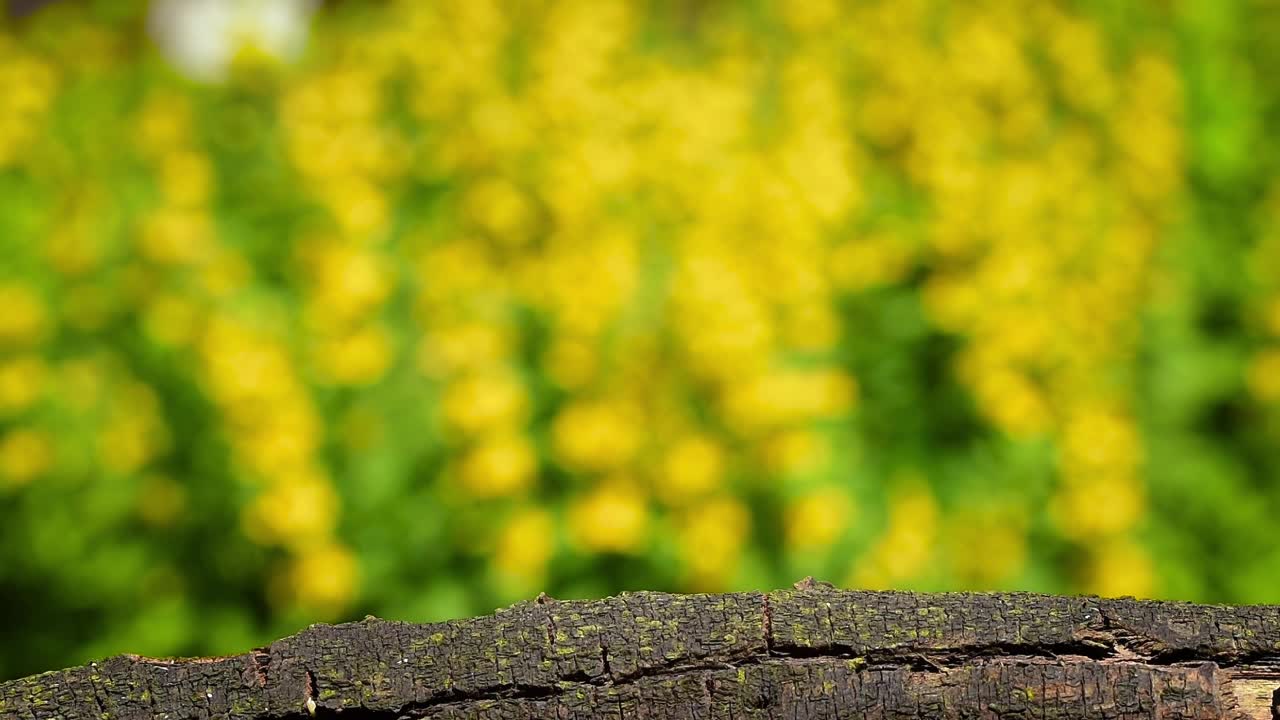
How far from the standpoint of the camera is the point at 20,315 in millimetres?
2889

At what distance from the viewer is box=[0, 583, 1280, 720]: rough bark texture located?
37.0 inches

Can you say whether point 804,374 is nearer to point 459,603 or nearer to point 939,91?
point 459,603

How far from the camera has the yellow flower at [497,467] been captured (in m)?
2.68

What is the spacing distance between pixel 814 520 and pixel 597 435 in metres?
0.49

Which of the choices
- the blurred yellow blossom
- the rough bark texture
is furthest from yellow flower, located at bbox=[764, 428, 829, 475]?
the rough bark texture

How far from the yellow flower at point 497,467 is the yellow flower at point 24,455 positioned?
90cm

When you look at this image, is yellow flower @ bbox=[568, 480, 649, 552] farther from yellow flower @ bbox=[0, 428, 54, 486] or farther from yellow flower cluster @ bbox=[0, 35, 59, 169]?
yellow flower cluster @ bbox=[0, 35, 59, 169]

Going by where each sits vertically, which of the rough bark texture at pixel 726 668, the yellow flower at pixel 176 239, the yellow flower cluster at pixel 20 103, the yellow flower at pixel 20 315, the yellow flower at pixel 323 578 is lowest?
the rough bark texture at pixel 726 668

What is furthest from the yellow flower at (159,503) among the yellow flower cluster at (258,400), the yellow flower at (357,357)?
the yellow flower at (357,357)

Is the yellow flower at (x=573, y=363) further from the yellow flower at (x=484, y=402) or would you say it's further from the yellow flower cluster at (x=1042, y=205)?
the yellow flower cluster at (x=1042, y=205)

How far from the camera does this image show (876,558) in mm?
2816

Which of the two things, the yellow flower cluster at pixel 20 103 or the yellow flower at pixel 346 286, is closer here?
the yellow flower at pixel 346 286

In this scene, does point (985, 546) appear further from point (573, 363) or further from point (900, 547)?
point (573, 363)

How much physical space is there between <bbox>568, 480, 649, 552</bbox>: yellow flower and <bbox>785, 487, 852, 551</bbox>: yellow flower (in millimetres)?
317
